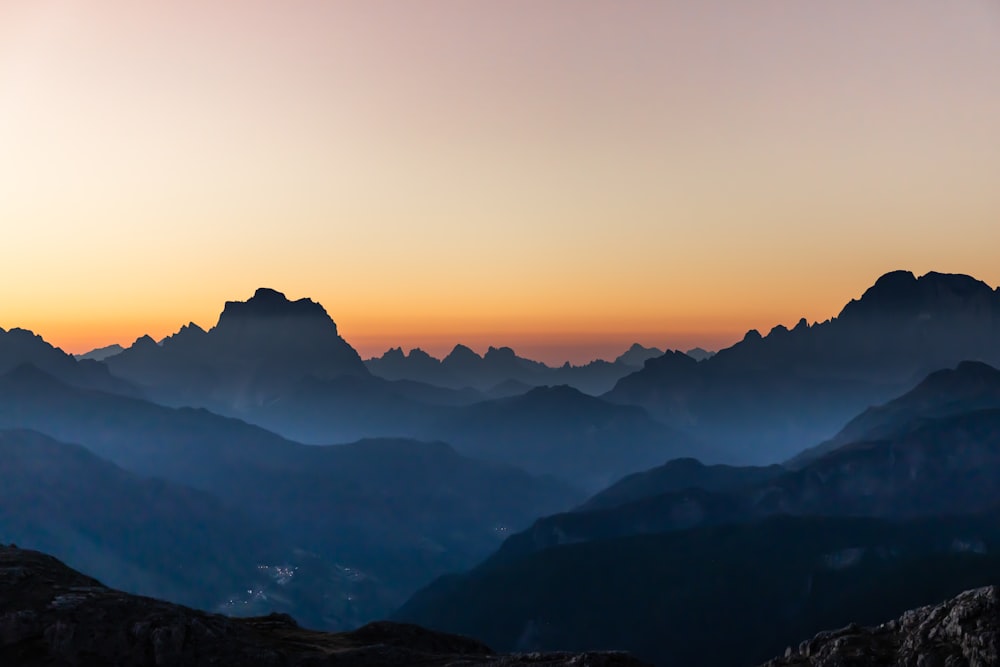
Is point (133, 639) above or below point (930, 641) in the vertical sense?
above

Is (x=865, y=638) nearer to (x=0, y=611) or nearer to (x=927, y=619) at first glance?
(x=927, y=619)

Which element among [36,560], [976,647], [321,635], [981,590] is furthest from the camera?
[321,635]

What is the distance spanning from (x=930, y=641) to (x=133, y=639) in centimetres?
8436

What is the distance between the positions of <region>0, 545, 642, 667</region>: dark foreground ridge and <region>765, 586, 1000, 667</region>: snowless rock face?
22.3m

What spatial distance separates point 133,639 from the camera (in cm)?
10131

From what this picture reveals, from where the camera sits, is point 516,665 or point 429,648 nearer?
point 516,665

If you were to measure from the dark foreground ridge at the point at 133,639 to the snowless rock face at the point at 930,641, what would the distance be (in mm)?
22261

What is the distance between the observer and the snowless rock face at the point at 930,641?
7094 centimetres

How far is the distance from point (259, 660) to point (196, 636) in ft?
26.4

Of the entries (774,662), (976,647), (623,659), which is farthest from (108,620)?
(976,647)

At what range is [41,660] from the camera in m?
97.6

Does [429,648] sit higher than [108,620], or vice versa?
[108,620]

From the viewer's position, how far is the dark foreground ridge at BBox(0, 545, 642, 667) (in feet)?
323

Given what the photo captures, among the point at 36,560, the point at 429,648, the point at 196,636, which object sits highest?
the point at 36,560
